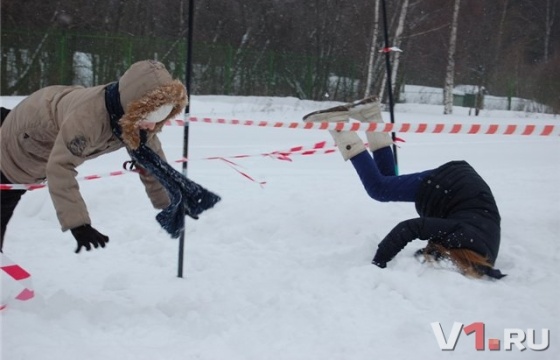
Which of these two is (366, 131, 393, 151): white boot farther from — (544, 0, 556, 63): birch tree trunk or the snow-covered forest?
(544, 0, 556, 63): birch tree trunk

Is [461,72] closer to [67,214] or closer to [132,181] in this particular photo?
[132,181]

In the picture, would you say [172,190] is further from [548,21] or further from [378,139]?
[548,21]

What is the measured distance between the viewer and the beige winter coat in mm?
3035

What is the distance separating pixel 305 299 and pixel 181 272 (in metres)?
1.03

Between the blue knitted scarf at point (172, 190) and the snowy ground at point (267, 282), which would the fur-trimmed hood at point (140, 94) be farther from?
the snowy ground at point (267, 282)

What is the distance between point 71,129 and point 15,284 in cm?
122

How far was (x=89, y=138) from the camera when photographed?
3111 mm

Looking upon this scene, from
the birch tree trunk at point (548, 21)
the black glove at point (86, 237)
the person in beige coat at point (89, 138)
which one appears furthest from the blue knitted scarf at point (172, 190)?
the birch tree trunk at point (548, 21)

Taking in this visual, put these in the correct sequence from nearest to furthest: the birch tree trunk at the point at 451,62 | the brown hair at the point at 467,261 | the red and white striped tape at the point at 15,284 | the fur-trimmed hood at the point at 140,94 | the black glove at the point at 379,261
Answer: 1. the fur-trimmed hood at the point at 140,94
2. the red and white striped tape at the point at 15,284
3. the brown hair at the point at 467,261
4. the black glove at the point at 379,261
5. the birch tree trunk at the point at 451,62

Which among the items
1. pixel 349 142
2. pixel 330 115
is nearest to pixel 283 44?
pixel 330 115

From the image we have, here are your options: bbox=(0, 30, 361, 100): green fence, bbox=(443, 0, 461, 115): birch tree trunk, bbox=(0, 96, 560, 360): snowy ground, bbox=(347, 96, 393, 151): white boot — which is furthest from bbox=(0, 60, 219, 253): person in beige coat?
bbox=(443, 0, 461, 115): birch tree trunk

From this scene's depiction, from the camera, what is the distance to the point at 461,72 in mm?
27484

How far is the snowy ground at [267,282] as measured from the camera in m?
3.02

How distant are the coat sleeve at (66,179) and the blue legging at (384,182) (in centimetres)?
243
